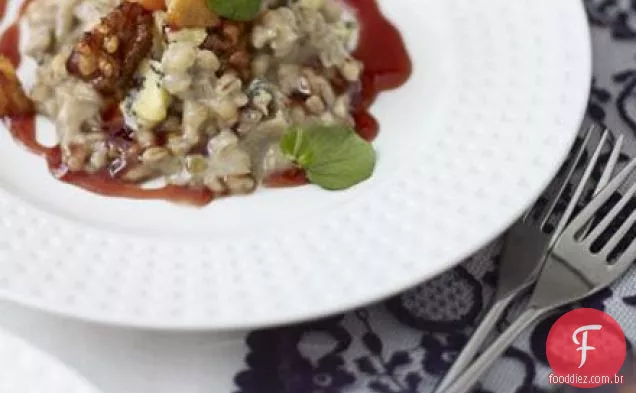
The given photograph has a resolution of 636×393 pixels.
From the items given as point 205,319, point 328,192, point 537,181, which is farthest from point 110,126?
point 537,181

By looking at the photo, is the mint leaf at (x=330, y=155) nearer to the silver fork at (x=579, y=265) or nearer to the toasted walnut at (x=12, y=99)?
the silver fork at (x=579, y=265)

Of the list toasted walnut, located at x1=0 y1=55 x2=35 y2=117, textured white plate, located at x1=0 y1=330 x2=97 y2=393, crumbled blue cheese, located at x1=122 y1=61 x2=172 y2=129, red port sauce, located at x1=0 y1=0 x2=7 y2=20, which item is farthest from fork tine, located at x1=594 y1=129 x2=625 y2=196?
red port sauce, located at x1=0 y1=0 x2=7 y2=20

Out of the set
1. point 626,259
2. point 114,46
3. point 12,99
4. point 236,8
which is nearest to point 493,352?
point 626,259

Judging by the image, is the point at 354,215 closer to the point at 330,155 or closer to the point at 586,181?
the point at 330,155

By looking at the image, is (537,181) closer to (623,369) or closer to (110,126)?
(623,369)

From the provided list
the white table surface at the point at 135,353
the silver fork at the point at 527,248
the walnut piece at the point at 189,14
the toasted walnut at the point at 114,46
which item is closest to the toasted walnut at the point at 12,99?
the toasted walnut at the point at 114,46

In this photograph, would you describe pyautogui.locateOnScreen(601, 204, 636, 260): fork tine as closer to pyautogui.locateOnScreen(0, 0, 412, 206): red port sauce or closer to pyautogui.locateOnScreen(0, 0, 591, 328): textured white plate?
pyautogui.locateOnScreen(0, 0, 591, 328): textured white plate
